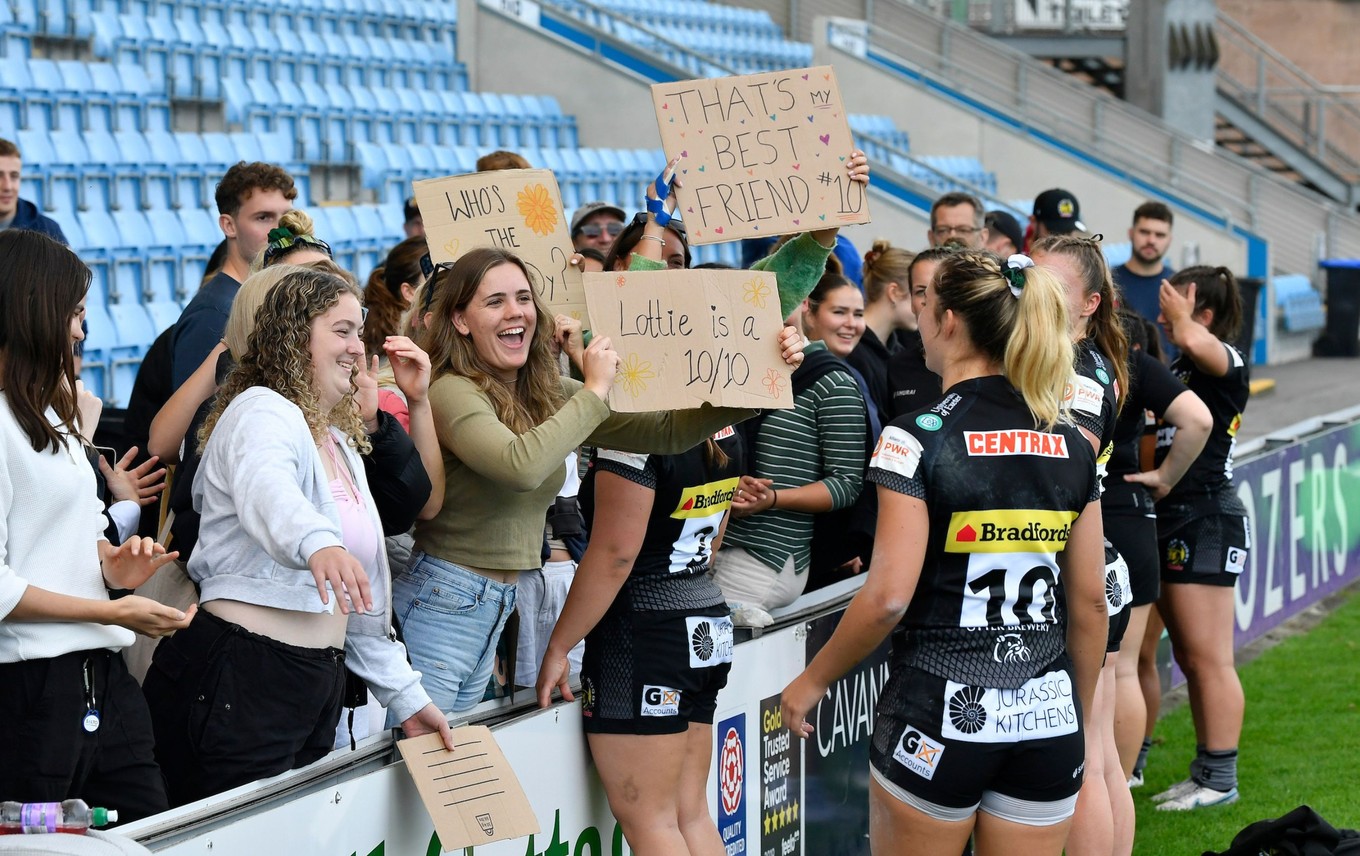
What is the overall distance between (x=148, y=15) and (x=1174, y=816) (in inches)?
355

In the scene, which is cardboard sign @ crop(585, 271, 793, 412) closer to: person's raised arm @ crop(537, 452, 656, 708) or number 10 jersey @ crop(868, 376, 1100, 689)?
person's raised arm @ crop(537, 452, 656, 708)

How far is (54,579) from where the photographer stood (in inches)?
103

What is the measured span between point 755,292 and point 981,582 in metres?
0.81

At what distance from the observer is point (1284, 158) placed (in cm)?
2239

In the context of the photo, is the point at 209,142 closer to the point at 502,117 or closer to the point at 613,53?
the point at 502,117

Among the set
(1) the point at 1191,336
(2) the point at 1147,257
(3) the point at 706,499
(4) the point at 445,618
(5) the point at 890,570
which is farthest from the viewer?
(2) the point at 1147,257

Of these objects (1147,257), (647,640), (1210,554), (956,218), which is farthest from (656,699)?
(1147,257)

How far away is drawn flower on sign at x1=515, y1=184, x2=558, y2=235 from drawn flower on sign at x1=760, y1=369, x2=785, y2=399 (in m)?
0.66

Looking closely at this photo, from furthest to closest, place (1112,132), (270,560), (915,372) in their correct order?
(1112,132) → (915,372) → (270,560)

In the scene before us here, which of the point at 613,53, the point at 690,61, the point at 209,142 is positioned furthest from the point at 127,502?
the point at 690,61

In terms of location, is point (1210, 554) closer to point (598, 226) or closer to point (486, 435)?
point (598, 226)

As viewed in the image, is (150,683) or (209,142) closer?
(150,683)

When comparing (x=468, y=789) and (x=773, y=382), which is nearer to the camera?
(x=468, y=789)

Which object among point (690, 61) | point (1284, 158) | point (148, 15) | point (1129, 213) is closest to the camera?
point (148, 15)
